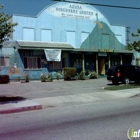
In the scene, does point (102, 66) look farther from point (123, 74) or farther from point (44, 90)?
point (44, 90)

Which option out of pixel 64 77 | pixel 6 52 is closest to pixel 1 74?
pixel 6 52

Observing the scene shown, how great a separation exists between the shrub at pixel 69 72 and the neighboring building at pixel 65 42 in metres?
1.49

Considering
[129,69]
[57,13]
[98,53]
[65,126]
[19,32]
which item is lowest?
[65,126]

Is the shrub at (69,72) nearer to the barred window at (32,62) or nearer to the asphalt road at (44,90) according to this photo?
the barred window at (32,62)

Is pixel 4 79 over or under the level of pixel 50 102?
over

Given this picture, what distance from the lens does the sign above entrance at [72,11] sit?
2647 centimetres

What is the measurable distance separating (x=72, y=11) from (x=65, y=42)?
385cm

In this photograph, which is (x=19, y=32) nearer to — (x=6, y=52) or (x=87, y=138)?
(x=6, y=52)

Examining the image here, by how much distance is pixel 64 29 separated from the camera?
26.7 metres

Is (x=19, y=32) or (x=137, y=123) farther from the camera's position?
(x=19, y=32)

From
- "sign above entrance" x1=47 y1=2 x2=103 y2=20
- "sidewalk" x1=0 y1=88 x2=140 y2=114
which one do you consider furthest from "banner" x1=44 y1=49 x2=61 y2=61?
"sidewalk" x1=0 y1=88 x2=140 y2=114

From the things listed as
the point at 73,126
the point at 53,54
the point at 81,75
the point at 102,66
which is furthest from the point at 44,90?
the point at 102,66

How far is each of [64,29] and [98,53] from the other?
4879 mm

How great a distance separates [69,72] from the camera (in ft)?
81.9
